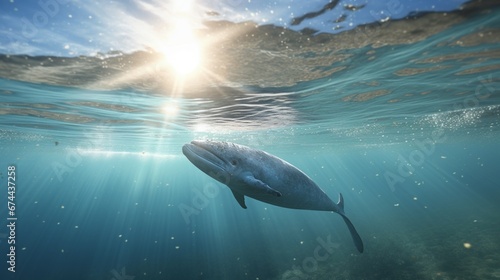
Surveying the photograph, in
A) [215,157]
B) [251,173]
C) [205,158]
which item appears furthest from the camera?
[251,173]

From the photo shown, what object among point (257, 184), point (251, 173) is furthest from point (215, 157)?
point (257, 184)

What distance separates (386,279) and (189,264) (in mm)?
14356

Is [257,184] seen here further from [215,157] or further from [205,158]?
[205,158]

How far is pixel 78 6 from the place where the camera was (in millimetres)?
6684

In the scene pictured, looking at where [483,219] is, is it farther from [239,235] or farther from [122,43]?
[122,43]

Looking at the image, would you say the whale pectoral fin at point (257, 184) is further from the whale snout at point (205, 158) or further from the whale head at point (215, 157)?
the whale snout at point (205, 158)

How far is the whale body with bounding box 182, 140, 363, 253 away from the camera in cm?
577

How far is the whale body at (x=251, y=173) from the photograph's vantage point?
5773mm

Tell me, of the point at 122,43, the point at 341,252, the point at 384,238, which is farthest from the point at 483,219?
the point at 122,43

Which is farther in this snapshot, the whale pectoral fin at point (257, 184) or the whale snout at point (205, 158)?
the whale snout at point (205, 158)

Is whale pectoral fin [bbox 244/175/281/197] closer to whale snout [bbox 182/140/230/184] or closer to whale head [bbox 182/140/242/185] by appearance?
whale head [bbox 182/140/242/185]

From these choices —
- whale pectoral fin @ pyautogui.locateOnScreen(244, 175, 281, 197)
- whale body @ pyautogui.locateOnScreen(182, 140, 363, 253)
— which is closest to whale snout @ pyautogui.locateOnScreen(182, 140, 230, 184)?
whale body @ pyautogui.locateOnScreen(182, 140, 363, 253)

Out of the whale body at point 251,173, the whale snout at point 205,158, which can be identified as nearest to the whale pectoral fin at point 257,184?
the whale body at point 251,173

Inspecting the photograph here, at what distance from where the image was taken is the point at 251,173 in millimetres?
6277
